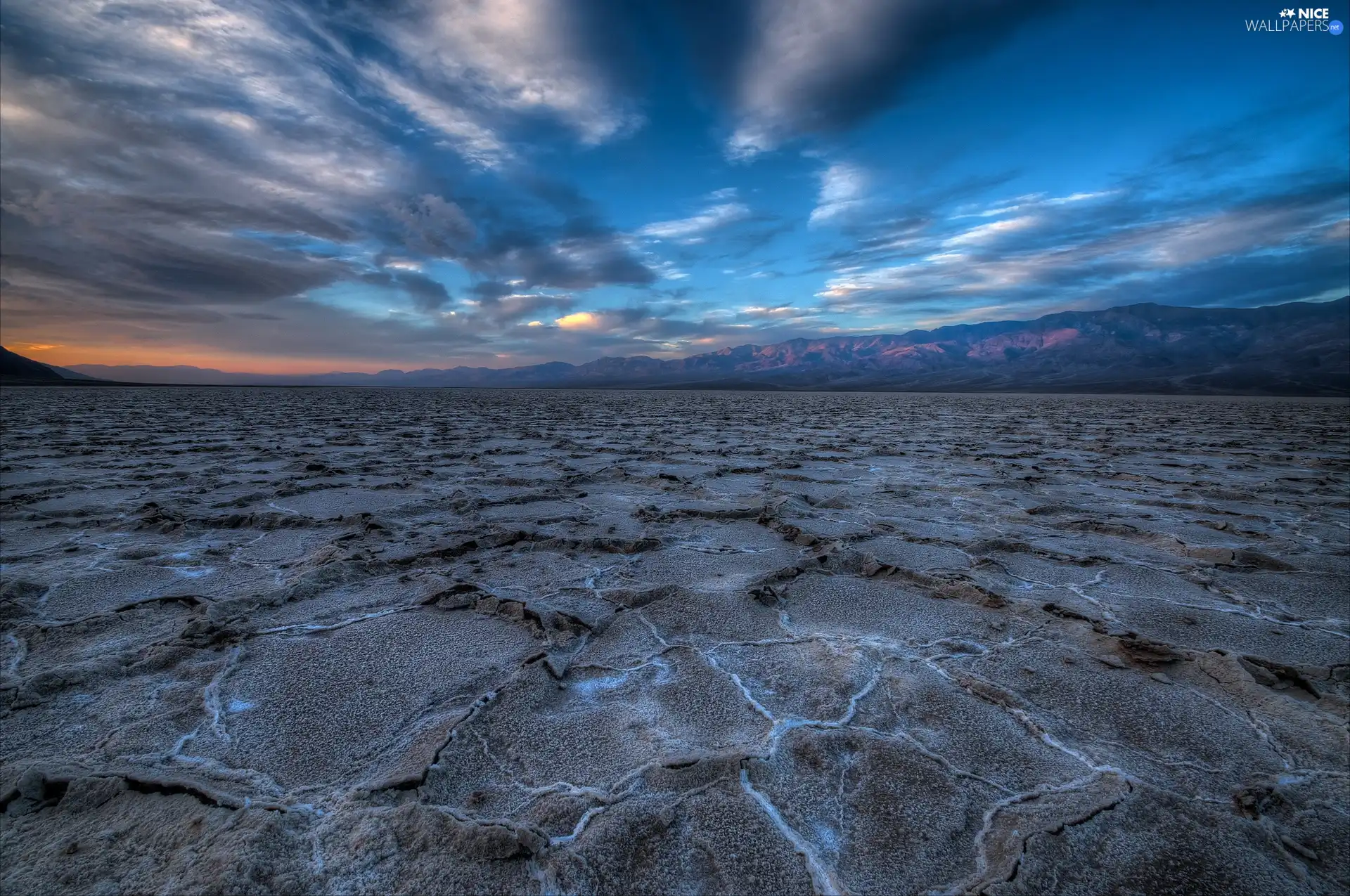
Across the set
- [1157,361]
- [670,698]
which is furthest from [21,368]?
[1157,361]

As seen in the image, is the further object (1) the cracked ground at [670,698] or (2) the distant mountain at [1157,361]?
(2) the distant mountain at [1157,361]

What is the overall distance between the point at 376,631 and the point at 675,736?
159 centimetres

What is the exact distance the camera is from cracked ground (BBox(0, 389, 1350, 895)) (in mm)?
1403

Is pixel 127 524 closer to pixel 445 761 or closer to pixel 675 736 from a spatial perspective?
pixel 445 761

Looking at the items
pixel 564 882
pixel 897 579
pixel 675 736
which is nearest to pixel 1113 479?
pixel 897 579

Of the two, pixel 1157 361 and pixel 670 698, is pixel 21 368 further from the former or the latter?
pixel 1157 361

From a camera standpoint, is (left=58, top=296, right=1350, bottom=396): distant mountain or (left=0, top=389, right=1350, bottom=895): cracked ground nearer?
(left=0, top=389, right=1350, bottom=895): cracked ground

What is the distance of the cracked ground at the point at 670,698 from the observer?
1.40 meters

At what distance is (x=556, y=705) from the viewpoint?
6.79 feet

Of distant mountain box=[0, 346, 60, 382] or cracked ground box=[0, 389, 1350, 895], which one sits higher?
distant mountain box=[0, 346, 60, 382]

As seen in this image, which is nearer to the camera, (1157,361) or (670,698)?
(670,698)

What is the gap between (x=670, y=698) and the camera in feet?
7.00

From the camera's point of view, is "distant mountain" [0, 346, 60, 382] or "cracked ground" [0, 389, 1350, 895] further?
"distant mountain" [0, 346, 60, 382]

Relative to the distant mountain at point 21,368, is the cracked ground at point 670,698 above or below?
below
